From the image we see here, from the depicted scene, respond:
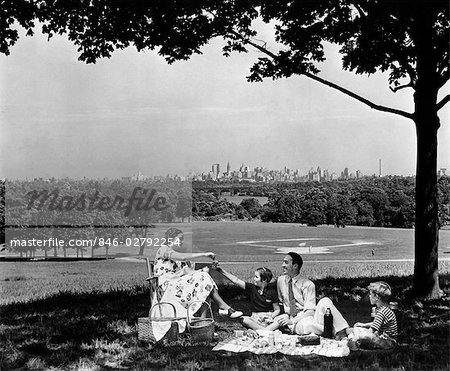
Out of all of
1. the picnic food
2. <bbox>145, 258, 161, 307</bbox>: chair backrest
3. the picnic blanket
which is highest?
<bbox>145, 258, 161, 307</bbox>: chair backrest

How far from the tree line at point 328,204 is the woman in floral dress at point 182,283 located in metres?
3.80

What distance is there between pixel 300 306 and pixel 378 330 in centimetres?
85

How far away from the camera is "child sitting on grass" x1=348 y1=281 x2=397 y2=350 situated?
6.10 metres

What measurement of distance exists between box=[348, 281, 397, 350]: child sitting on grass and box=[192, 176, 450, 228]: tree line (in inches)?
180

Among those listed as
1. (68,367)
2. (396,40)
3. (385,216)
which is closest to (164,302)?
(68,367)

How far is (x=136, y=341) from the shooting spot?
6.61 m

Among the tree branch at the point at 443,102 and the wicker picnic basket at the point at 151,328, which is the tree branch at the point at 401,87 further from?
the wicker picnic basket at the point at 151,328

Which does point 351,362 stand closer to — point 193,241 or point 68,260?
point 193,241

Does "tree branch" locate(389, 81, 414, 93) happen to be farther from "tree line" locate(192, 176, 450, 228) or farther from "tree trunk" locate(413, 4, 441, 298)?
"tree line" locate(192, 176, 450, 228)

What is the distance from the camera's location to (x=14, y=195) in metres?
11.3

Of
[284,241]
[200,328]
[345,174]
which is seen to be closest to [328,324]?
[200,328]

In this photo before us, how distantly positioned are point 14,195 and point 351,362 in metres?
7.55

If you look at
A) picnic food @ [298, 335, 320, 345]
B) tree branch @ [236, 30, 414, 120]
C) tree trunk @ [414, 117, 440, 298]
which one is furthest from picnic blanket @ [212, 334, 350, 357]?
tree branch @ [236, 30, 414, 120]

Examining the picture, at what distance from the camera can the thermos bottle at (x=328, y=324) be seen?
6395mm
